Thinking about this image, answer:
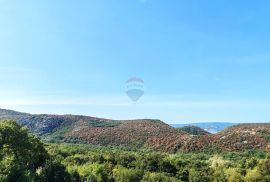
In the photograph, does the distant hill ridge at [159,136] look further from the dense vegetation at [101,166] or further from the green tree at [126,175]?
the green tree at [126,175]

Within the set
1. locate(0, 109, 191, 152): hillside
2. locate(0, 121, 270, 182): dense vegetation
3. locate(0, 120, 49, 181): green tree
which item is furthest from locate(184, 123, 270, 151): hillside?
locate(0, 120, 49, 181): green tree

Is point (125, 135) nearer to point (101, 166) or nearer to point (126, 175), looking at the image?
point (101, 166)

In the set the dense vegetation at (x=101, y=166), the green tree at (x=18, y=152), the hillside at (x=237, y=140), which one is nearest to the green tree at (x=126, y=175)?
the dense vegetation at (x=101, y=166)

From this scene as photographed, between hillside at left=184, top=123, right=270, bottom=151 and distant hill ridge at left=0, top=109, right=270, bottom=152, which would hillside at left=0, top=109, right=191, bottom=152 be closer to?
distant hill ridge at left=0, top=109, right=270, bottom=152

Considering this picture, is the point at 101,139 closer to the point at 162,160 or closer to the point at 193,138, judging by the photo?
the point at 193,138

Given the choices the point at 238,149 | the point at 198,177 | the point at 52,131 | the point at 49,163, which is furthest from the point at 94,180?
the point at 52,131

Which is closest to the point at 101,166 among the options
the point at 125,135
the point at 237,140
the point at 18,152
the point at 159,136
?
the point at 18,152

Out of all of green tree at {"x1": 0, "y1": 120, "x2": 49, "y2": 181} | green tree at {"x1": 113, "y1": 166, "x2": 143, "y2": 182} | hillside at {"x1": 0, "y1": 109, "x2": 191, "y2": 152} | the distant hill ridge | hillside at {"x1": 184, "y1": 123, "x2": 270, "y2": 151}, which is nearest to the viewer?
green tree at {"x1": 0, "y1": 120, "x2": 49, "y2": 181}
